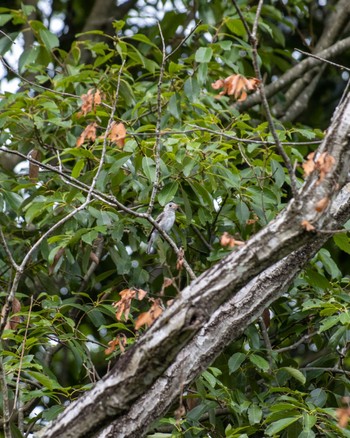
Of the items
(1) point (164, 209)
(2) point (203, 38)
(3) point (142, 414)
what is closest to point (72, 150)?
(1) point (164, 209)

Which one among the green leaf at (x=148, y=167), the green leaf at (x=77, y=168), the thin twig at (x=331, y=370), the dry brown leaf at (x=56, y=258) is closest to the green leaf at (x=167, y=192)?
the green leaf at (x=148, y=167)

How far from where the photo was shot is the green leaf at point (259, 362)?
4.70 metres

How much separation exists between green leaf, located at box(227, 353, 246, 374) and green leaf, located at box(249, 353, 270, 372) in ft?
0.20

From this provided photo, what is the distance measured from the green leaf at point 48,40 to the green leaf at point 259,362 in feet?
9.53

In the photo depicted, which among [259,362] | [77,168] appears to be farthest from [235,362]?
[77,168]

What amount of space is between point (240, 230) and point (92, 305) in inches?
42.0

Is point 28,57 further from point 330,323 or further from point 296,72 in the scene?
point 330,323

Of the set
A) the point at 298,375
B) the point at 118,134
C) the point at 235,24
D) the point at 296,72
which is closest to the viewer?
the point at 118,134

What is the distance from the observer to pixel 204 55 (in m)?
5.57

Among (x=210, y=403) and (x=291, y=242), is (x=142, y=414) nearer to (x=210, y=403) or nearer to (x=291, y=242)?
(x=291, y=242)

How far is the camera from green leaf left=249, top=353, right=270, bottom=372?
4703mm

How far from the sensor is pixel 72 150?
16.1ft

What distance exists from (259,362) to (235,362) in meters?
0.15

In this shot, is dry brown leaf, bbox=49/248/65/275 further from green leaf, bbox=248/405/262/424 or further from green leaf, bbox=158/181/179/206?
green leaf, bbox=248/405/262/424
